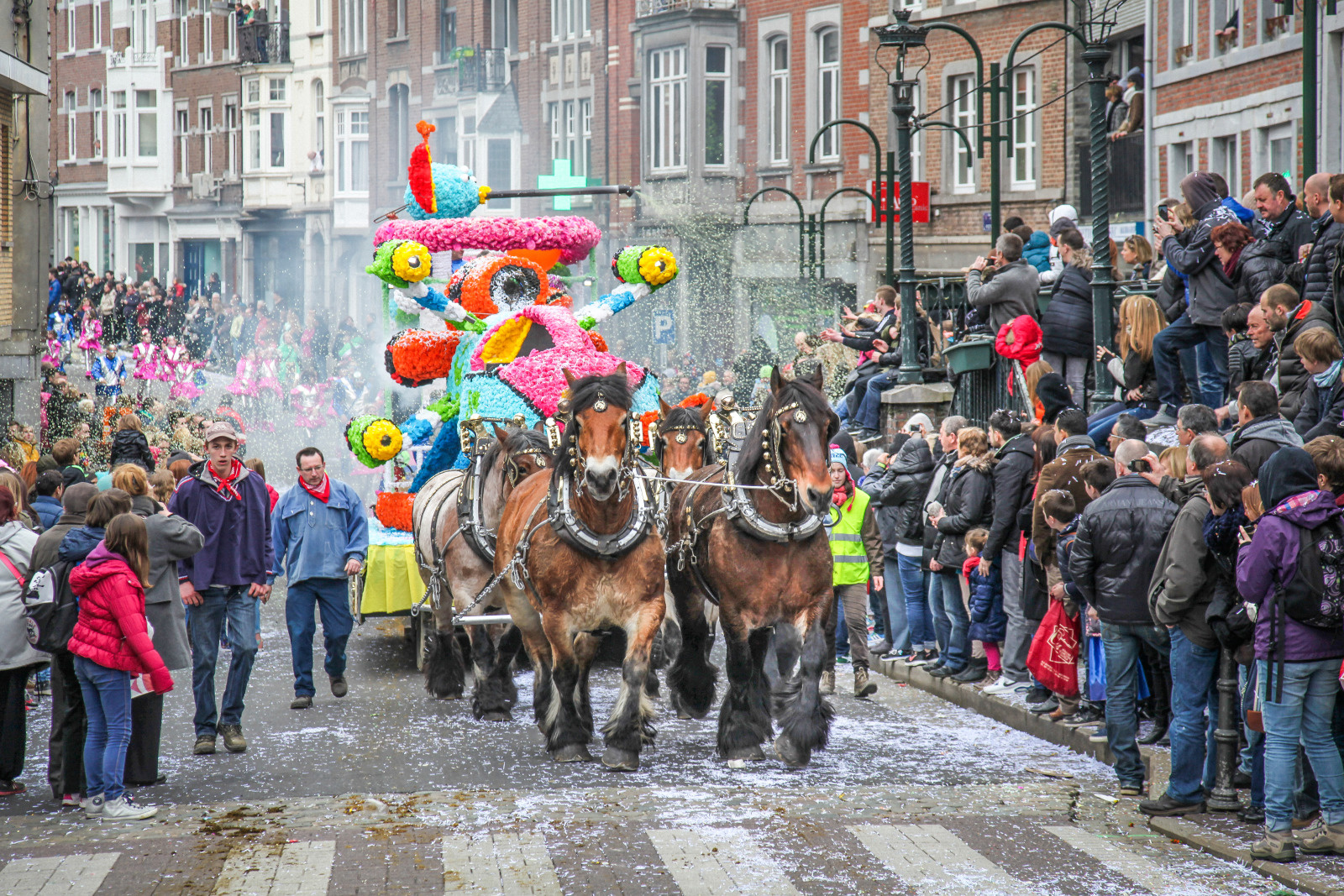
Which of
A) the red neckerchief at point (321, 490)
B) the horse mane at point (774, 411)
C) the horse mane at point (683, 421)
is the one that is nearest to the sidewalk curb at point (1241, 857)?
the horse mane at point (774, 411)

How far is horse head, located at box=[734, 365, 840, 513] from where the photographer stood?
915 cm

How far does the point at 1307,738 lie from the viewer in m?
7.25

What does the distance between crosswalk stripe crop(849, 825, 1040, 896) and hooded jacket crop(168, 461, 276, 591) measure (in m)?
4.40

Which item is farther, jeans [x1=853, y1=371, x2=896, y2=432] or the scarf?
jeans [x1=853, y1=371, x2=896, y2=432]

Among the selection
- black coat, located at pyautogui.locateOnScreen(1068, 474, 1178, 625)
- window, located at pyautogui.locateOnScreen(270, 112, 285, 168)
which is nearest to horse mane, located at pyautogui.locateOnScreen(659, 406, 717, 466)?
black coat, located at pyautogui.locateOnScreen(1068, 474, 1178, 625)

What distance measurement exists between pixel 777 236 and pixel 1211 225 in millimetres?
24453

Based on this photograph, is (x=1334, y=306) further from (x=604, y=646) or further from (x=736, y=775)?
(x=604, y=646)

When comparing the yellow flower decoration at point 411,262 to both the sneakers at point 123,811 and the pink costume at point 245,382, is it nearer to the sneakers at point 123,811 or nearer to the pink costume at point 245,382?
the sneakers at point 123,811

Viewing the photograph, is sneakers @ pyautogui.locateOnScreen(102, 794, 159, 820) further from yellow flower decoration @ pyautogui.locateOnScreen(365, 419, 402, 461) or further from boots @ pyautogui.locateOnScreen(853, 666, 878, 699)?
boots @ pyautogui.locateOnScreen(853, 666, 878, 699)

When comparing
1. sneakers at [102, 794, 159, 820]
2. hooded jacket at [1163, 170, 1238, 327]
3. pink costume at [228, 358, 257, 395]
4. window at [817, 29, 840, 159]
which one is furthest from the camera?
window at [817, 29, 840, 159]

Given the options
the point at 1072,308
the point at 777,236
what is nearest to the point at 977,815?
the point at 1072,308

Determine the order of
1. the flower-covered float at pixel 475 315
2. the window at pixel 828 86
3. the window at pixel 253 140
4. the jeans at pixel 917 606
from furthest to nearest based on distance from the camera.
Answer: the window at pixel 253 140 → the window at pixel 828 86 → the jeans at pixel 917 606 → the flower-covered float at pixel 475 315

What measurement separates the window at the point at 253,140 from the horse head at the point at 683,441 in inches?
1773

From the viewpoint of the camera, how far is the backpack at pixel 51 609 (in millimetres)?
8609
